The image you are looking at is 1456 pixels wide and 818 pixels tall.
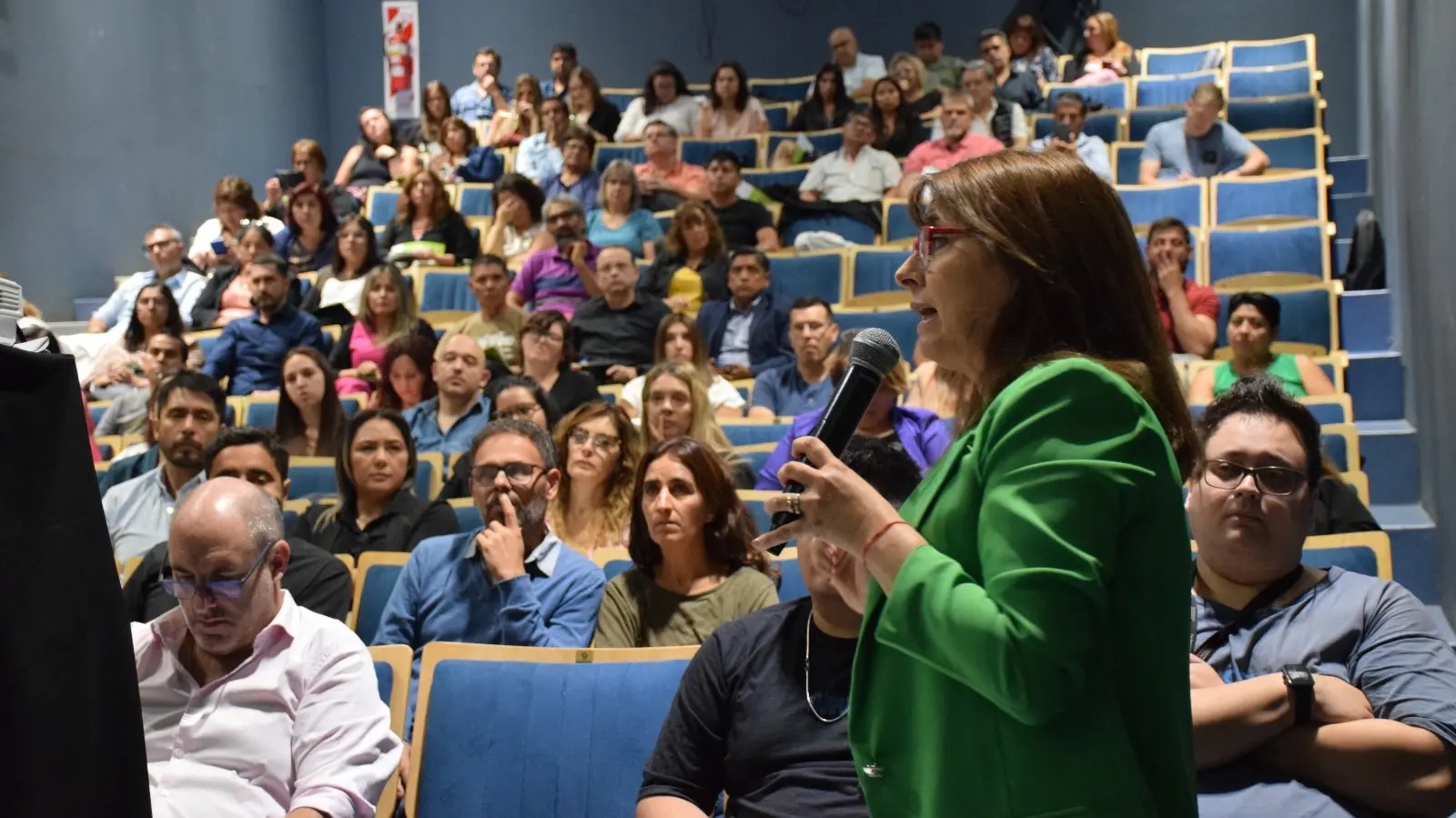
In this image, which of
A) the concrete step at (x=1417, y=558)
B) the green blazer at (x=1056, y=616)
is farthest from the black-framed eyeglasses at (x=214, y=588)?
the concrete step at (x=1417, y=558)

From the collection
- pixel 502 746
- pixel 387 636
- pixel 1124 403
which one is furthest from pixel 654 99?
pixel 1124 403

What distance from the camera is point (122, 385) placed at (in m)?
5.07

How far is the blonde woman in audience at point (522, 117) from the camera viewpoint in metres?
8.19

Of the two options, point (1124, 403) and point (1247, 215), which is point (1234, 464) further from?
point (1247, 215)

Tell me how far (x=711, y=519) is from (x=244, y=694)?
0.96 m

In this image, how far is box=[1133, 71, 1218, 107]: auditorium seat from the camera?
24.4 feet

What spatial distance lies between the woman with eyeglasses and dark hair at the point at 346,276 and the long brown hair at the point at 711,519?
354 centimetres

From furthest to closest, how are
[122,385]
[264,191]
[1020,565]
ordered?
[264,191] < [122,385] < [1020,565]

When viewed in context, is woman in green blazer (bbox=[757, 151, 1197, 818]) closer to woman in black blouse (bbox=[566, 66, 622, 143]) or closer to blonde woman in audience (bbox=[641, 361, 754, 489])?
blonde woman in audience (bbox=[641, 361, 754, 489])

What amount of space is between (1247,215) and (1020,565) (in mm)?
5146

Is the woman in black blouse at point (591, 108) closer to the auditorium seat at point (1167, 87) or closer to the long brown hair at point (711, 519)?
the auditorium seat at point (1167, 87)

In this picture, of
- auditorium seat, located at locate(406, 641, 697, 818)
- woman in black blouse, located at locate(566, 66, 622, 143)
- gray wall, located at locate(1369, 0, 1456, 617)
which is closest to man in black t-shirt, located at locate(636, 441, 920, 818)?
auditorium seat, located at locate(406, 641, 697, 818)

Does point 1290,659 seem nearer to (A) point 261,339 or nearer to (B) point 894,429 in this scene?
→ (B) point 894,429

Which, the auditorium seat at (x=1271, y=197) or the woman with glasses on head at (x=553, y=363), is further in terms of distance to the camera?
the auditorium seat at (x=1271, y=197)
